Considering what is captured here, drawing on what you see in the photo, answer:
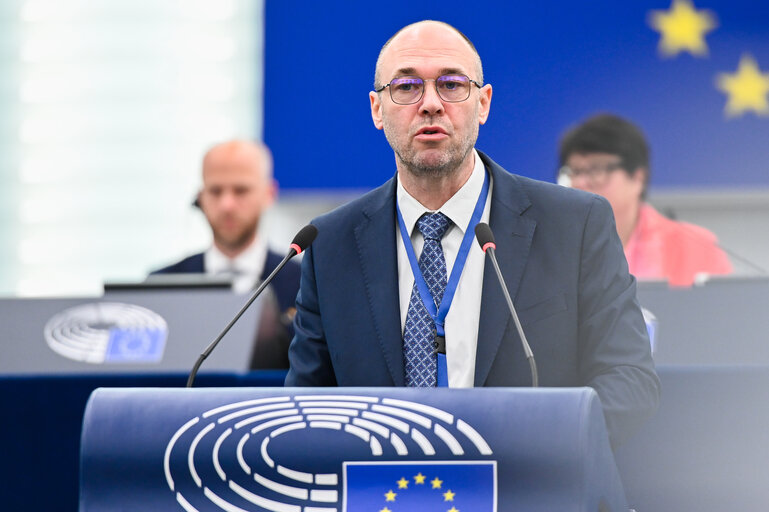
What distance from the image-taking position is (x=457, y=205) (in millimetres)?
2178

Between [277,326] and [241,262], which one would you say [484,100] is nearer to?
[277,326]

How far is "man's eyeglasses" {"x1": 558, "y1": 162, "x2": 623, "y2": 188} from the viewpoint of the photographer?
4.01 meters

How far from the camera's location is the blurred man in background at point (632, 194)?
13.1 ft

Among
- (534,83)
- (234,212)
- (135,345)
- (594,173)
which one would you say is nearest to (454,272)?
(135,345)

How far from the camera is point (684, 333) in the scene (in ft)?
9.77

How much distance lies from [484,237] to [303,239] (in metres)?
0.33

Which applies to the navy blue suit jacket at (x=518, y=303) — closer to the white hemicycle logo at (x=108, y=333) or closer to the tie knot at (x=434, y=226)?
the tie knot at (x=434, y=226)

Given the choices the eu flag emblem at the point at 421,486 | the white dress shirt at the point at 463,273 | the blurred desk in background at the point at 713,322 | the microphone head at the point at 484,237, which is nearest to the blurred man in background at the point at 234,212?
the blurred desk in background at the point at 713,322

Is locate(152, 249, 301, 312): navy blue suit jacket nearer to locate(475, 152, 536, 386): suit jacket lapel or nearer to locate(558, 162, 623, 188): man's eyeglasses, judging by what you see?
locate(558, 162, 623, 188): man's eyeglasses

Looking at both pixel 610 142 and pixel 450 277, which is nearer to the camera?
pixel 450 277

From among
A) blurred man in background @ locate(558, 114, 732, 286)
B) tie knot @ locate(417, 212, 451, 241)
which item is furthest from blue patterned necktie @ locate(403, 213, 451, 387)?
blurred man in background @ locate(558, 114, 732, 286)

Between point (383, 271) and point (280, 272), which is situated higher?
point (383, 271)

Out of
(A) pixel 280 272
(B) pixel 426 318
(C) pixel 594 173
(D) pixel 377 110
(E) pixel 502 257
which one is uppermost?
(D) pixel 377 110

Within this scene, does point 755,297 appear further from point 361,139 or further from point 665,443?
point 361,139
